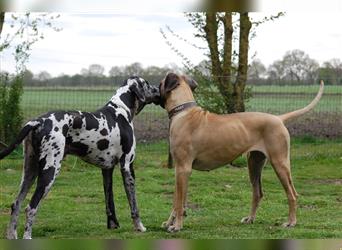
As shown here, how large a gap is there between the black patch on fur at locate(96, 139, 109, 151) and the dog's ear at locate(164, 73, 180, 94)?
3.07ft

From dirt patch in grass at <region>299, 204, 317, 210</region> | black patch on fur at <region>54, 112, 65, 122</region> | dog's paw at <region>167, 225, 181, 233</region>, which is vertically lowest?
dirt patch in grass at <region>299, 204, 317, 210</region>

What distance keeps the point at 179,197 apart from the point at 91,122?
4.13 ft

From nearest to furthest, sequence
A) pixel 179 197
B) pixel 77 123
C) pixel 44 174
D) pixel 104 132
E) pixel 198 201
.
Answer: pixel 44 174 → pixel 77 123 → pixel 104 132 → pixel 179 197 → pixel 198 201

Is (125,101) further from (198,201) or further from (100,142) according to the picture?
(198,201)

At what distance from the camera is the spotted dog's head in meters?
6.17

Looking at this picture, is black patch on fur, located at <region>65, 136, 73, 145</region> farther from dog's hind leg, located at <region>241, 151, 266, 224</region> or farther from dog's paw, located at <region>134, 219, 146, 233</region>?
dog's hind leg, located at <region>241, 151, 266, 224</region>

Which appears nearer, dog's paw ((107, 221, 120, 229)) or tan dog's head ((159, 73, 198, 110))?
dog's paw ((107, 221, 120, 229))

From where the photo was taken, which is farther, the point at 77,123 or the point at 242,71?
the point at 242,71

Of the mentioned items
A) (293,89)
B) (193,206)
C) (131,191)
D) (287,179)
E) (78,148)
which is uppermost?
(293,89)

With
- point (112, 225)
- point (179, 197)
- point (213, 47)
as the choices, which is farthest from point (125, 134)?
point (213, 47)

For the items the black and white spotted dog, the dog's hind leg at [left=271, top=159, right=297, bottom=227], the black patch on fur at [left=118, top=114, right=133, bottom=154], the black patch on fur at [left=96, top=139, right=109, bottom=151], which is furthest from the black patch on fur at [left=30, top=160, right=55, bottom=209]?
the dog's hind leg at [left=271, top=159, right=297, bottom=227]

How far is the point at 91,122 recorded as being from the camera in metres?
5.54

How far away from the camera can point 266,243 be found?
1302 mm

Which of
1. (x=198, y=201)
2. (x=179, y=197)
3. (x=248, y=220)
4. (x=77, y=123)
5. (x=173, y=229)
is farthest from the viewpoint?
(x=198, y=201)
